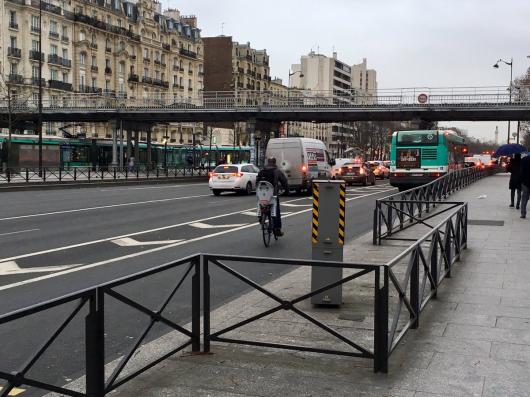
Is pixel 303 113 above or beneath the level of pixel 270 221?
above

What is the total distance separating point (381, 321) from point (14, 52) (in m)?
74.9

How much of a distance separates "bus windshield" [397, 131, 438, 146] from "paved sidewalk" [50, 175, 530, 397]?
24476 mm

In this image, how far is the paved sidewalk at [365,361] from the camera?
14.1ft

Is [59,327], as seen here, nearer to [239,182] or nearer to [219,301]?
[219,301]

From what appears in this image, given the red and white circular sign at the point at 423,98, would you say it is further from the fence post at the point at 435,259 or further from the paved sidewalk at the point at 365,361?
the fence post at the point at 435,259

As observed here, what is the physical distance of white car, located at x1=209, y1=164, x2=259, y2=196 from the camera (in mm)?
26719

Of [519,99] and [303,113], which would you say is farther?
[303,113]

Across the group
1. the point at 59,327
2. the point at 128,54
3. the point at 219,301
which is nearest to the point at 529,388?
the point at 59,327

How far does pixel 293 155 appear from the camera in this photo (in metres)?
27.6

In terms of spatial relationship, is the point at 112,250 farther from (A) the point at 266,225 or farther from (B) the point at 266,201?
(B) the point at 266,201

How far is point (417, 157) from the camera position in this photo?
31672mm

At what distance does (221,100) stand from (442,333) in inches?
1813

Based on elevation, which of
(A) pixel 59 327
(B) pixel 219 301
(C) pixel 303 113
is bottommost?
(B) pixel 219 301

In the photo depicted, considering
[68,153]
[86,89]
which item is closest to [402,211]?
[68,153]
